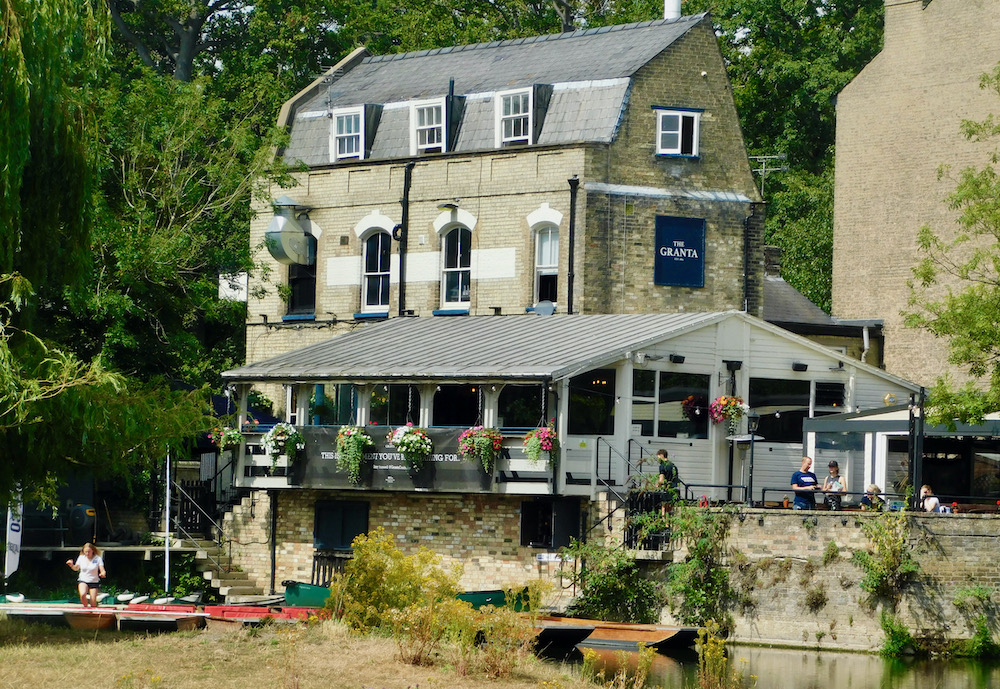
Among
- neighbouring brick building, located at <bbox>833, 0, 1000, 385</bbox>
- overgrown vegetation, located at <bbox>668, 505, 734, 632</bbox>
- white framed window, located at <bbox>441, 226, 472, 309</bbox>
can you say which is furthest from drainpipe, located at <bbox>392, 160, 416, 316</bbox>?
neighbouring brick building, located at <bbox>833, 0, 1000, 385</bbox>

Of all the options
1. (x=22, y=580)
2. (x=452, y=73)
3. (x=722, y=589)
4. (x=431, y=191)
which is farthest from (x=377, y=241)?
(x=722, y=589)

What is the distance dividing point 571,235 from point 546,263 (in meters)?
1.00

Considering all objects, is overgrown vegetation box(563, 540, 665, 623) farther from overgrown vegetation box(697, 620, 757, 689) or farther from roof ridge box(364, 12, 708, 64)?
roof ridge box(364, 12, 708, 64)

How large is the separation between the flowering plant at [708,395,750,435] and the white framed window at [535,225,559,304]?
18.0ft

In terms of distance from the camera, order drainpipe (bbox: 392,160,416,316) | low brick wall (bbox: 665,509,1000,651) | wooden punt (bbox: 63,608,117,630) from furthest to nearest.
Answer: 1. drainpipe (bbox: 392,160,416,316)
2. low brick wall (bbox: 665,509,1000,651)
3. wooden punt (bbox: 63,608,117,630)

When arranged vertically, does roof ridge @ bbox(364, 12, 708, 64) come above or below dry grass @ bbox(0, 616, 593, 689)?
above

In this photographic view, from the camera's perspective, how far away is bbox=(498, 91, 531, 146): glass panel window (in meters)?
38.9

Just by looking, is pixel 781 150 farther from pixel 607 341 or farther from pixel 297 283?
pixel 607 341

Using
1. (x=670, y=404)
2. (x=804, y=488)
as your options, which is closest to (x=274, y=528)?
(x=670, y=404)

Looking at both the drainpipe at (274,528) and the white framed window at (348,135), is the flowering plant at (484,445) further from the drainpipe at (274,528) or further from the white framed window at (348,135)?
the white framed window at (348,135)

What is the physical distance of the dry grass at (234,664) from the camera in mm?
21297

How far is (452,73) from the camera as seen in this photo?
41844 millimetres

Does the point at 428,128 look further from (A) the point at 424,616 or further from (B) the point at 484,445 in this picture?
(A) the point at 424,616

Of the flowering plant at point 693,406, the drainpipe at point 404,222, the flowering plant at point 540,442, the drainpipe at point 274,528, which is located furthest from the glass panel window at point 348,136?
the flowering plant at point 540,442
